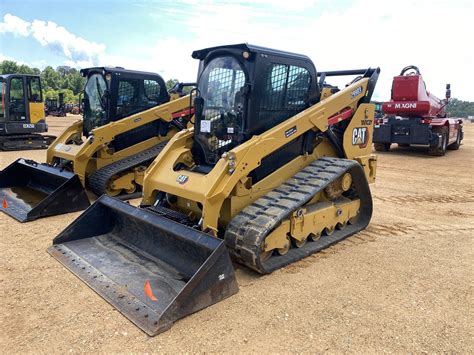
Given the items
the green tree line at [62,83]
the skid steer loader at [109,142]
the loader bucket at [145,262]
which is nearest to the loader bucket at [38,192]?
the skid steer loader at [109,142]

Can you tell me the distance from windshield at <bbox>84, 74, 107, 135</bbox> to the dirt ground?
2934 mm

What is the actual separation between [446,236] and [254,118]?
343cm

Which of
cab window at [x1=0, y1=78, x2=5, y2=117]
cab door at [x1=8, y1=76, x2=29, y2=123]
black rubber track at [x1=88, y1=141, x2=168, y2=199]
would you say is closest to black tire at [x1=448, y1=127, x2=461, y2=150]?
black rubber track at [x1=88, y1=141, x2=168, y2=199]

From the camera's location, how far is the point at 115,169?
7398 millimetres

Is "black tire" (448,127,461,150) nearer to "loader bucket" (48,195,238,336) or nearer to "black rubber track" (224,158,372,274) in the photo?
"black rubber track" (224,158,372,274)

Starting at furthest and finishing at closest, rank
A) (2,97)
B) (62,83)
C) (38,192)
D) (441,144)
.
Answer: (62,83)
(441,144)
(2,97)
(38,192)

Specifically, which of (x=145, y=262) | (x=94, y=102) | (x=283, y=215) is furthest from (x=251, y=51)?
(x=94, y=102)

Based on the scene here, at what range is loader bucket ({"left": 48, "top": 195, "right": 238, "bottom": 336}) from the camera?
3346mm

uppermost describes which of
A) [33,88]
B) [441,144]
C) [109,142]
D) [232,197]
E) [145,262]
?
[33,88]

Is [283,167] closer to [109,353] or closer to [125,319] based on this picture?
[125,319]

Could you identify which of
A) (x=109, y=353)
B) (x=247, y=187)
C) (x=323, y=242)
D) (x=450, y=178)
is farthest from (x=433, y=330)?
(x=450, y=178)

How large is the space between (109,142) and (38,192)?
61.1 inches

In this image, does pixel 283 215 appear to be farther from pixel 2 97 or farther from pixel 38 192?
pixel 2 97

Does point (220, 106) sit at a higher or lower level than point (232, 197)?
higher
